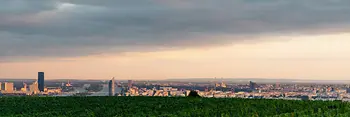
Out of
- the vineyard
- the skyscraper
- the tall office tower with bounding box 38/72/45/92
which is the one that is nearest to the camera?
the vineyard

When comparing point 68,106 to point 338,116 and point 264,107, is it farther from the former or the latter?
point 338,116

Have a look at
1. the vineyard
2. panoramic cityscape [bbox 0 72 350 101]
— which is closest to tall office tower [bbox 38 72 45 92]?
panoramic cityscape [bbox 0 72 350 101]

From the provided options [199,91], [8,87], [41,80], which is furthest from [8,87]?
[199,91]

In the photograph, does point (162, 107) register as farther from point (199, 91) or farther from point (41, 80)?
point (41, 80)

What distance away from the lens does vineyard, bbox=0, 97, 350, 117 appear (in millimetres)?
18109

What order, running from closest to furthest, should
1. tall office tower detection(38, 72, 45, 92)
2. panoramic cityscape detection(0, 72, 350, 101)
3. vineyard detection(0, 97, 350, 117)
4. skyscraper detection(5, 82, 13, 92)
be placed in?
vineyard detection(0, 97, 350, 117)
panoramic cityscape detection(0, 72, 350, 101)
skyscraper detection(5, 82, 13, 92)
tall office tower detection(38, 72, 45, 92)

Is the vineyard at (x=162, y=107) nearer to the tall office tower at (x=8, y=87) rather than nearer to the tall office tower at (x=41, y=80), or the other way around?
the tall office tower at (x=8, y=87)

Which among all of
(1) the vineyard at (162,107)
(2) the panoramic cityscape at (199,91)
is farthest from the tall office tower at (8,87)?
(1) the vineyard at (162,107)

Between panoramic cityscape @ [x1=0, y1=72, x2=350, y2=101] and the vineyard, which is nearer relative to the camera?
the vineyard

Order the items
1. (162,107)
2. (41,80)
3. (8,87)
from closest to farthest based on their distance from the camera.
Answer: (162,107), (8,87), (41,80)

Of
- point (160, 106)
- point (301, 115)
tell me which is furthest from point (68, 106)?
point (301, 115)

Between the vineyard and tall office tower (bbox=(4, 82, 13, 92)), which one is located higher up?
tall office tower (bbox=(4, 82, 13, 92))

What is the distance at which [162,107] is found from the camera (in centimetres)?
2277

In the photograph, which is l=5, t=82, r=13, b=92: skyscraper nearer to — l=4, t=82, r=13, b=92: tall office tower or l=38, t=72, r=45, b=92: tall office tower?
l=4, t=82, r=13, b=92: tall office tower
